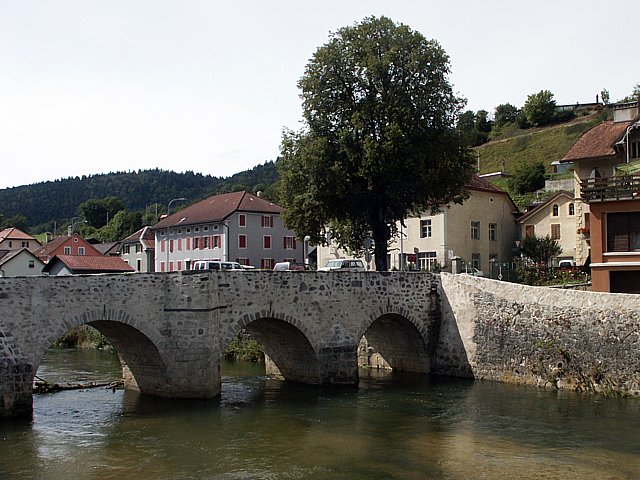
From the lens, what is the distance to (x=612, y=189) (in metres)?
31.9

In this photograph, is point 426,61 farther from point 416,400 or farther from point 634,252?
point 416,400

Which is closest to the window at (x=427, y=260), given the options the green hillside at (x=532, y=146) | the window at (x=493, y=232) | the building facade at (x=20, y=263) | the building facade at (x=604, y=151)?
the window at (x=493, y=232)

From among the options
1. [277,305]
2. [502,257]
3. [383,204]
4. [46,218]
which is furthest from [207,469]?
[46,218]

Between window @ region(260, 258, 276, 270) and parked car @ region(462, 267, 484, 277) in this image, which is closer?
parked car @ region(462, 267, 484, 277)

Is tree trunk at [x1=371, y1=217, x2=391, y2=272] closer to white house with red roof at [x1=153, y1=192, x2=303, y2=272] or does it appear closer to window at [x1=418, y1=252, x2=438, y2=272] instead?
window at [x1=418, y1=252, x2=438, y2=272]

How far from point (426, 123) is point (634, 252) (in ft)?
36.0

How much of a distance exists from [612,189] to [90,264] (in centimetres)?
4256

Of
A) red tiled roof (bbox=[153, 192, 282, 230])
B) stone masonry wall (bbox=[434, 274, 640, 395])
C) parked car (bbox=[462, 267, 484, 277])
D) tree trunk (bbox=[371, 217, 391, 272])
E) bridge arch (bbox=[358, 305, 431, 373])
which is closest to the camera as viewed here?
stone masonry wall (bbox=[434, 274, 640, 395])

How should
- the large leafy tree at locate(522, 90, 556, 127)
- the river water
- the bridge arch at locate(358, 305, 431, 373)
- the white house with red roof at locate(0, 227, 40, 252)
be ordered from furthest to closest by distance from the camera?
the large leafy tree at locate(522, 90, 556, 127) → the white house with red roof at locate(0, 227, 40, 252) → the bridge arch at locate(358, 305, 431, 373) → the river water

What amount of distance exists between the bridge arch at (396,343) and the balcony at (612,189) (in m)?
9.00

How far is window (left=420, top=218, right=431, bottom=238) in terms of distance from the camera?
162 ft

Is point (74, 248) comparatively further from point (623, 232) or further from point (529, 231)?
point (623, 232)

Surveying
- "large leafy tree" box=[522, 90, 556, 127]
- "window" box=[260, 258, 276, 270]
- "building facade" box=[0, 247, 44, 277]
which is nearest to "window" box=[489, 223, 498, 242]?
"window" box=[260, 258, 276, 270]

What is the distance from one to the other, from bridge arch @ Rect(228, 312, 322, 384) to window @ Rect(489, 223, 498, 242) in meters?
24.4
